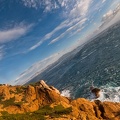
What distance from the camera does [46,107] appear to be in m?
64.1

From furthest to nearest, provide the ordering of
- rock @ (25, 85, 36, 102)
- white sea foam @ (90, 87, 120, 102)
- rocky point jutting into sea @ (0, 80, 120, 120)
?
white sea foam @ (90, 87, 120, 102) < rock @ (25, 85, 36, 102) < rocky point jutting into sea @ (0, 80, 120, 120)

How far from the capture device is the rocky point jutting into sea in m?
57.2

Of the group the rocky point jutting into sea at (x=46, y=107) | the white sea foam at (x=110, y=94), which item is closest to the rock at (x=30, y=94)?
the rocky point jutting into sea at (x=46, y=107)

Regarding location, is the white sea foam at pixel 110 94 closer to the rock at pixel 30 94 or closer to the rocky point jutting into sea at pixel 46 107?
the rocky point jutting into sea at pixel 46 107

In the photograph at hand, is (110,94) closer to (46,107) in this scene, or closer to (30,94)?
(30,94)

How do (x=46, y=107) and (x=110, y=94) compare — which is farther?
(x=110, y=94)

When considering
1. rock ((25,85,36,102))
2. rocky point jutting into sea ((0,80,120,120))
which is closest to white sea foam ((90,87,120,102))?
rocky point jutting into sea ((0,80,120,120))

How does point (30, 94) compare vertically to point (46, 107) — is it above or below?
above

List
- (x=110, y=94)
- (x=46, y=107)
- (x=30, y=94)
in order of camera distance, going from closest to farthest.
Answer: (x=46, y=107) < (x=30, y=94) < (x=110, y=94)

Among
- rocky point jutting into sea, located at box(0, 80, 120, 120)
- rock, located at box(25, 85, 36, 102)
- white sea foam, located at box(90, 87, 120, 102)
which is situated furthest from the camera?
white sea foam, located at box(90, 87, 120, 102)

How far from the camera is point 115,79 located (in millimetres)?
102438

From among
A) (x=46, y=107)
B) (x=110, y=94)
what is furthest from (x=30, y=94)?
(x=110, y=94)

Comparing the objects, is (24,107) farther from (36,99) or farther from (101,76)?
(101,76)

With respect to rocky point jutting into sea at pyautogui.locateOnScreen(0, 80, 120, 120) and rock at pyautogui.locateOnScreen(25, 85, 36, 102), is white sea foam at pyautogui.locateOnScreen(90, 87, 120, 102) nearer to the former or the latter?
rocky point jutting into sea at pyautogui.locateOnScreen(0, 80, 120, 120)
